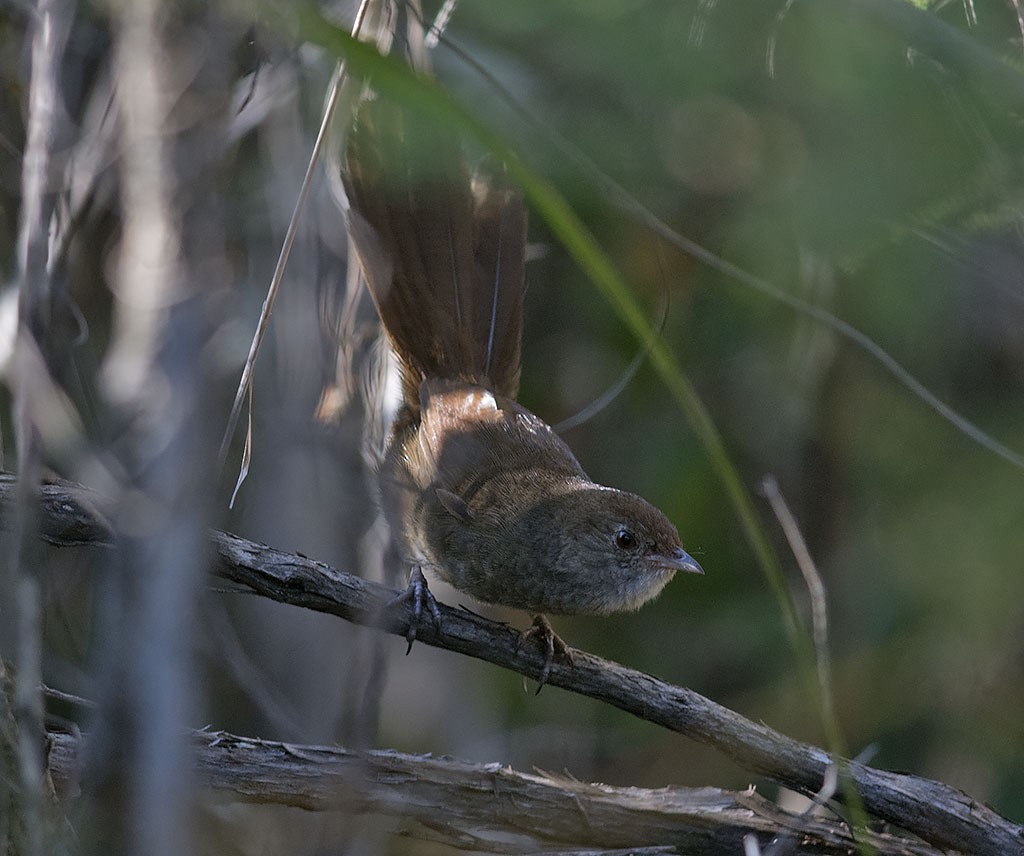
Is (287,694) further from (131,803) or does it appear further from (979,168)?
(979,168)

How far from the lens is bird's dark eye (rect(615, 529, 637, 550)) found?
3.32 metres

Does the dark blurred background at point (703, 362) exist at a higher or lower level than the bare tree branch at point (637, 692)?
higher

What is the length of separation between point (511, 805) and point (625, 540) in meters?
0.96

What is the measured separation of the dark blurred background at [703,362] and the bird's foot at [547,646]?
0.50 m

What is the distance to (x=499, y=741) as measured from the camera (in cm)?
475

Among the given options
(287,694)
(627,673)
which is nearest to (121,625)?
(627,673)

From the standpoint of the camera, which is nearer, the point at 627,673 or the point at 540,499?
the point at 627,673

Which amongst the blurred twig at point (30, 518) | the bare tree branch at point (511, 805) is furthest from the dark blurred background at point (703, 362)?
the blurred twig at point (30, 518)

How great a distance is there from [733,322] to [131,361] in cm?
231

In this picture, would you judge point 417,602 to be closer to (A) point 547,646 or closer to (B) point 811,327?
(A) point 547,646

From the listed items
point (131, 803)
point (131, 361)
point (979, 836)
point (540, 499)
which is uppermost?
point (131, 361)

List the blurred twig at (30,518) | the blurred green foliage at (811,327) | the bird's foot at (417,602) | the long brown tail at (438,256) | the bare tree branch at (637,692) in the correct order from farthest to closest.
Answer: the long brown tail at (438,256), the bird's foot at (417,602), the bare tree branch at (637,692), the blurred green foliage at (811,327), the blurred twig at (30,518)

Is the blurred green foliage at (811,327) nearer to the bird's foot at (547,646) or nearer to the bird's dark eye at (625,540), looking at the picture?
the bird's dark eye at (625,540)

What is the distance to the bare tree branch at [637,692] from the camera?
2371 millimetres
